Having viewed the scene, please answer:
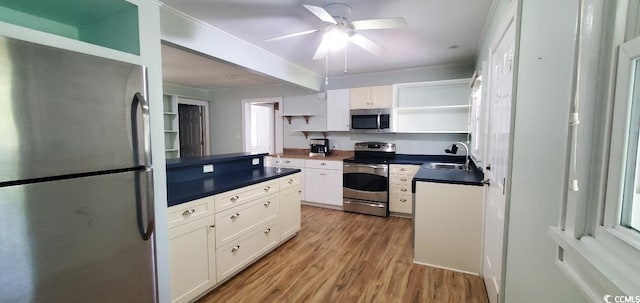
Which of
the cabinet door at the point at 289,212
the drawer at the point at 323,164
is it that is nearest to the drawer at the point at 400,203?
the drawer at the point at 323,164

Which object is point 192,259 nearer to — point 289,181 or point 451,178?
point 289,181

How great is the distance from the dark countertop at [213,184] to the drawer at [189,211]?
1.3 inches

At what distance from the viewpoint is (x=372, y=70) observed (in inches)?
177

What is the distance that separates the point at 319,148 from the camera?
504cm

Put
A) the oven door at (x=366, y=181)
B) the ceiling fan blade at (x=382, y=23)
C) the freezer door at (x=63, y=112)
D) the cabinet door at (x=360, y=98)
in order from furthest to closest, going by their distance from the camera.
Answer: the cabinet door at (x=360, y=98), the oven door at (x=366, y=181), the ceiling fan blade at (x=382, y=23), the freezer door at (x=63, y=112)

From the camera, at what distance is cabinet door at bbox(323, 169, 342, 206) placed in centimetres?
445

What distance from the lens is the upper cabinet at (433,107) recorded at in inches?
158

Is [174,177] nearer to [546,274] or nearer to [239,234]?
[239,234]

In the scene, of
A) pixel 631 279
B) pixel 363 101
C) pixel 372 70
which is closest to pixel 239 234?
pixel 631 279

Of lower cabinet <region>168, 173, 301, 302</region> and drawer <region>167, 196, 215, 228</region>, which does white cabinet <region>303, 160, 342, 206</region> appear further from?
drawer <region>167, 196, 215, 228</region>

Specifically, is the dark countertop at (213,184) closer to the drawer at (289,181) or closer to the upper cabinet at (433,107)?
the drawer at (289,181)

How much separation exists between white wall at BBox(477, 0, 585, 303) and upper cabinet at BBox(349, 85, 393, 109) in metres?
2.91

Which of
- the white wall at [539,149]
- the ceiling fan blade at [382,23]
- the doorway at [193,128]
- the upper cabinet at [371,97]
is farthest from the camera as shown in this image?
the doorway at [193,128]

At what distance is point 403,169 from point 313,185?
1.58 metres
